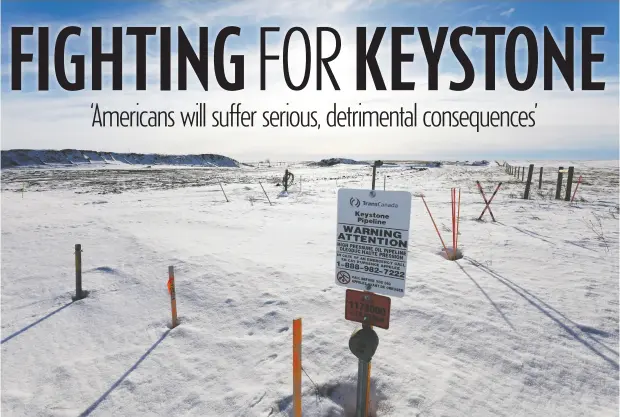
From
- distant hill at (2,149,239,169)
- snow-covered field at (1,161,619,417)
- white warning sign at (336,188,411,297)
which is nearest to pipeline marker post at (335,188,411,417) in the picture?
white warning sign at (336,188,411,297)

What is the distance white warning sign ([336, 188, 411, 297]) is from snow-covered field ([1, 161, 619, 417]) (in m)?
1.63

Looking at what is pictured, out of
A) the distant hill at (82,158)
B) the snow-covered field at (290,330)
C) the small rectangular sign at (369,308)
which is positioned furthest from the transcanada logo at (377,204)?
the distant hill at (82,158)

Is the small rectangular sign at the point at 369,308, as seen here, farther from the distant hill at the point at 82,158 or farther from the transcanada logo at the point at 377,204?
the distant hill at the point at 82,158

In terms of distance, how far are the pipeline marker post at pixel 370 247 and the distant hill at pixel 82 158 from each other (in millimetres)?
85445

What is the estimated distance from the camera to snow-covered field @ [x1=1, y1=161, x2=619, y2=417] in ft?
12.4

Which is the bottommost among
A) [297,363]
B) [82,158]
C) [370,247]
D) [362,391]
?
[362,391]

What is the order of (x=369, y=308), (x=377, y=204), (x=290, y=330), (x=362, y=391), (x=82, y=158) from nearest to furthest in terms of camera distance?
1. (x=377, y=204)
2. (x=369, y=308)
3. (x=362, y=391)
4. (x=290, y=330)
5. (x=82, y=158)

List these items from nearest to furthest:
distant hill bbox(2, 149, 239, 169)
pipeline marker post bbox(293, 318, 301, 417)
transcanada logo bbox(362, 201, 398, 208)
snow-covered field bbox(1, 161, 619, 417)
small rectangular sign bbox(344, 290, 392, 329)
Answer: transcanada logo bbox(362, 201, 398, 208) < small rectangular sign bbox(344, 290, 392, 329) < pipeline marker post bbox(293, 318, 301, 417) < snow-covered field bbox(1, 161, 619, 417) < distant hill bbox(2, 149, 239, 169)

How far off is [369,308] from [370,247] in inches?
19.6

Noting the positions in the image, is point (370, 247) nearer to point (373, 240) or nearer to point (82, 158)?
point (373, 240)

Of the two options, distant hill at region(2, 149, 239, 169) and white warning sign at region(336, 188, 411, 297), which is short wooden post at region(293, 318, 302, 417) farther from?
distant hill at region(2, 149, 239, 169)

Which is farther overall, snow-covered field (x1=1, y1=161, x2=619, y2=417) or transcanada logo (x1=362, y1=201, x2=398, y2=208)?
snow-covered field (x1=1, y1=161, x2=619, y2=417)

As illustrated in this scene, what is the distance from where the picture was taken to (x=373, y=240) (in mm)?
2736

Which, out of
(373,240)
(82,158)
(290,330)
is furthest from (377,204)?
(82,158)
